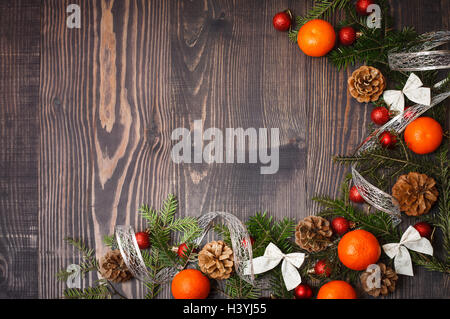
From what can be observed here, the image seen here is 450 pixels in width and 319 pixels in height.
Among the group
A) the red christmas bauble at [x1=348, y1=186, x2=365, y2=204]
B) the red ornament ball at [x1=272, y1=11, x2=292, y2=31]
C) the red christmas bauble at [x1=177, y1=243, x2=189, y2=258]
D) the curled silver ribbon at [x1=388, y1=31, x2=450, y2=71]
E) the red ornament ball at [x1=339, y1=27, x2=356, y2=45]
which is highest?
the red ornament ball at [x1=272, y1=11, x2=292, y2=31]

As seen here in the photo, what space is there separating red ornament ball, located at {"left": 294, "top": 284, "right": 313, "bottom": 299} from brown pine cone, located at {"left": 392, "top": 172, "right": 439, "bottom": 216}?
1.15ft

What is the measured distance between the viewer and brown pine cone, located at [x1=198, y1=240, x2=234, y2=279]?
974mm

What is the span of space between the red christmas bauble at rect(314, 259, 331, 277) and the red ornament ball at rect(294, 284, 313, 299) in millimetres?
52

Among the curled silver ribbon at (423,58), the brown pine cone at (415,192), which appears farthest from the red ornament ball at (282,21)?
the brown pine cone at (415,192)

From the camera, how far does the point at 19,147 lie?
109 centimetres

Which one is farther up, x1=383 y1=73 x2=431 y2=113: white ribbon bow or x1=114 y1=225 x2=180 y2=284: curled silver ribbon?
x1=383 y1=73 x2=431 y2=113: white ribbon bow

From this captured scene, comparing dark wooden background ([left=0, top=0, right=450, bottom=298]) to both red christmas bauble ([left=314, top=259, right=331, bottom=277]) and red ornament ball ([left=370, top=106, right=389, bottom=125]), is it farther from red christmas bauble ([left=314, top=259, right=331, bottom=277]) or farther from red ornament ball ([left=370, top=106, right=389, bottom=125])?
red christmas bauble ([left=314, top=259, right=331, bottom=277])

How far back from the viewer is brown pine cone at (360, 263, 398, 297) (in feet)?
3.18

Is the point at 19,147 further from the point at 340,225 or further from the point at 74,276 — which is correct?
the point at 340,225

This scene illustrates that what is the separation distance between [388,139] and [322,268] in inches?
16.1

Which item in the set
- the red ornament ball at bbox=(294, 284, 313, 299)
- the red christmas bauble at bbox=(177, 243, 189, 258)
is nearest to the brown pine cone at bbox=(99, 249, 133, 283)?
the red christmas bauble at bbox=(177, 243, 189, 258)

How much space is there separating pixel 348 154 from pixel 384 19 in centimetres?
41

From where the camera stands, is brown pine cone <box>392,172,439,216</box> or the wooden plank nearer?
brown pine cone <box>392,172,439,216</box>

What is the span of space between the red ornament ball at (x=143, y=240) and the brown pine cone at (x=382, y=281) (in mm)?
625
